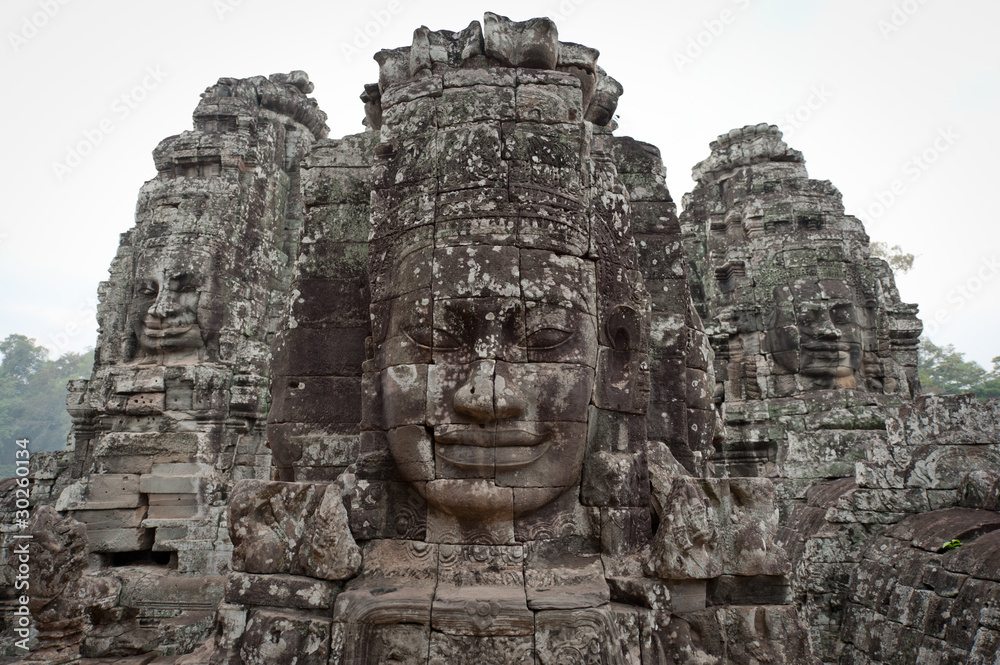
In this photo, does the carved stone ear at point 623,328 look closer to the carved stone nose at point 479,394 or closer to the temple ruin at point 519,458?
the temple ruin at point 519,458

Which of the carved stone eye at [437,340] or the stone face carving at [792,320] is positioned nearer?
the carved stone eye at [437,340]

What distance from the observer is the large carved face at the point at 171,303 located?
9.88 metres

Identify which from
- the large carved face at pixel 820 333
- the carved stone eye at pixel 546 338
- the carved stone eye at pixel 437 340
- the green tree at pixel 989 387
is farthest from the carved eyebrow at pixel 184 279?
the green tree at pixel 989 387

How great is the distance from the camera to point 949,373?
3875cm

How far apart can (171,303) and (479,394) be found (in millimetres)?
8125

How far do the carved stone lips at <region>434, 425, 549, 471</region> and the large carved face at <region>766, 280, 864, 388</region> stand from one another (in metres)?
10.1

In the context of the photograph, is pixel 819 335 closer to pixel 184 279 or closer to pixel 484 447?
pixel 484 447

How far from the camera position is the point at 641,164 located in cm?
520

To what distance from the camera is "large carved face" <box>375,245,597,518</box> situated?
3.52 meters

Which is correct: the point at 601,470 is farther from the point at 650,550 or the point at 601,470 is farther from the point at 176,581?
the point at 176,581

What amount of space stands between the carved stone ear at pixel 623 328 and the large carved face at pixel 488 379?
9.0 inches

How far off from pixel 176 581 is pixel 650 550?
7.50m

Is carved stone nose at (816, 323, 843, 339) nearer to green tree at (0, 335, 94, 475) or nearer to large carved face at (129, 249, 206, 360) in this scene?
large carved face at (129, 249, 206, 360)

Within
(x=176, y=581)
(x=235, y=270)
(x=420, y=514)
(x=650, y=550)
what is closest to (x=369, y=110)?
(x=420, y=514)
